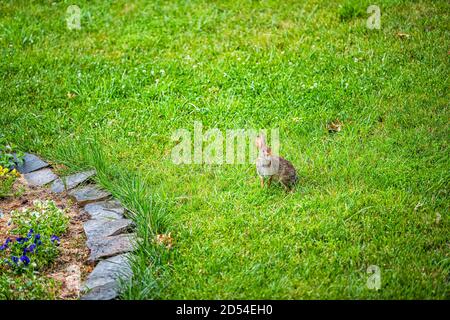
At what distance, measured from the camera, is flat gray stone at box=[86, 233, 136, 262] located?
4.98 m

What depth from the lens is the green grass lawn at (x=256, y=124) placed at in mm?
4801

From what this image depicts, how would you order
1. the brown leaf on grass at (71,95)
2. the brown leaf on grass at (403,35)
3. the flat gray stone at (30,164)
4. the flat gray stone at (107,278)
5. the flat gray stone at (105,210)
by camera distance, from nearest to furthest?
the flat gray stone at (107,278), the flat gray stone at (105,210), the flat gray stone at (30,164), the brown leaf on grass at (71,95), the brown leaf on grass at (403,35)

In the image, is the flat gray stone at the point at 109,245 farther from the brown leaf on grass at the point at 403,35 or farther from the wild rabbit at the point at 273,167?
the brown leaf on grass at the point at 403,35

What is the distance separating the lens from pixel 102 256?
4965 mm

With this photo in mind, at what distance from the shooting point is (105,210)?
220 inches

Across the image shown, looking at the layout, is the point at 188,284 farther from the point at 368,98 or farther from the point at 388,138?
the point at 368,98

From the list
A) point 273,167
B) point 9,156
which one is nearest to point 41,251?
point 9,156

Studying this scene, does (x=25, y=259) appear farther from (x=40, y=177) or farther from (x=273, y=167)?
(x=273, y=167)

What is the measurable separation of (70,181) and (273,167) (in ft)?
7.06

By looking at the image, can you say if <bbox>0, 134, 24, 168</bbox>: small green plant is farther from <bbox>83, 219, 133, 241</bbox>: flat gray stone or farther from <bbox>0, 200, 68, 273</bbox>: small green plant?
<bbox>83, 219, 133, 241</bbox>: flat gray stone

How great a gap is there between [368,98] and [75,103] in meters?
3.73

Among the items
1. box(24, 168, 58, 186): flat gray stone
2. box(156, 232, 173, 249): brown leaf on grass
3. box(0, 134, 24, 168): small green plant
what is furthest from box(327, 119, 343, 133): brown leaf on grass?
box(0, 134, 24, 168): small green plant

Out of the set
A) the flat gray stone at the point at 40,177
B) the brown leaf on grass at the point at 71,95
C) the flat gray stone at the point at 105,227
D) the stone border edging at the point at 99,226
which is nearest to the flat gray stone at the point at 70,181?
the stone border edging at the point at 99,226

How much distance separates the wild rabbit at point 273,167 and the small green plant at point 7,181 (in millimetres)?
2493
